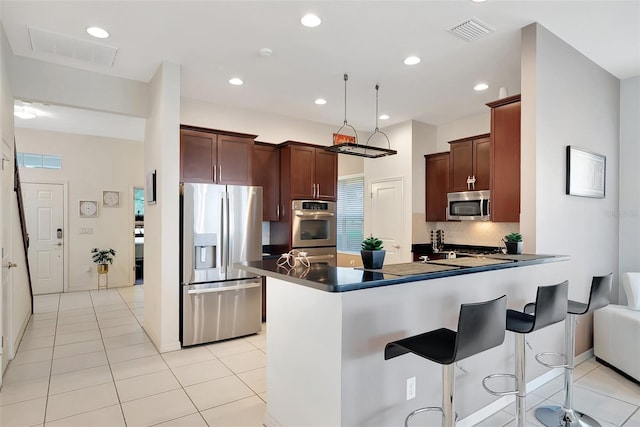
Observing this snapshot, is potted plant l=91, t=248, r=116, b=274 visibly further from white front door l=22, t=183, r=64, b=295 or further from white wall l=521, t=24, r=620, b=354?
white wall l=521, t=24, r=620, b=354

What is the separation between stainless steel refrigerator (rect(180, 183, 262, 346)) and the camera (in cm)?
390

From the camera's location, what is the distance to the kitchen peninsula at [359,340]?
1.83 meters

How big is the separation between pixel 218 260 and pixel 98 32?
8.05 feet

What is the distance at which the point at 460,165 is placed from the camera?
17.9 feet

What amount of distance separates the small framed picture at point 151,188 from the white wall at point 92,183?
3.49 meters

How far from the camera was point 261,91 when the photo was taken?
15.1 feet

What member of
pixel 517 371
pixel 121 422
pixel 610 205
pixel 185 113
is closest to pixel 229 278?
pixel 121 422

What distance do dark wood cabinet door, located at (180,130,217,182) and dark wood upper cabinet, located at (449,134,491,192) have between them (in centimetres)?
356

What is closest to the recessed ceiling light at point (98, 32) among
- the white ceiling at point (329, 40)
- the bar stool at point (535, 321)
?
the white ceiling at point (329, 40)

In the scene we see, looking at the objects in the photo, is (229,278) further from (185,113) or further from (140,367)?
(185,113)

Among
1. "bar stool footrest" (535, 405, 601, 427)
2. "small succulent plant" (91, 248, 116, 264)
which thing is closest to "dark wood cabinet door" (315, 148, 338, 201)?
"bar stool footrest" (535, 405, 601, 427)

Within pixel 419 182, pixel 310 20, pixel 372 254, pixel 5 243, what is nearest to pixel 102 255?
pixel 5 243

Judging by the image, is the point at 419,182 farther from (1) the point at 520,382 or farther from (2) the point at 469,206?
(1) the point at 520,382

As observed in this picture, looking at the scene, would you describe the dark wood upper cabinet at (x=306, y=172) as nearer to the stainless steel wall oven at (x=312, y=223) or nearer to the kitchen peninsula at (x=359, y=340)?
the stainless steel wall oven at (x=312, y=223)
